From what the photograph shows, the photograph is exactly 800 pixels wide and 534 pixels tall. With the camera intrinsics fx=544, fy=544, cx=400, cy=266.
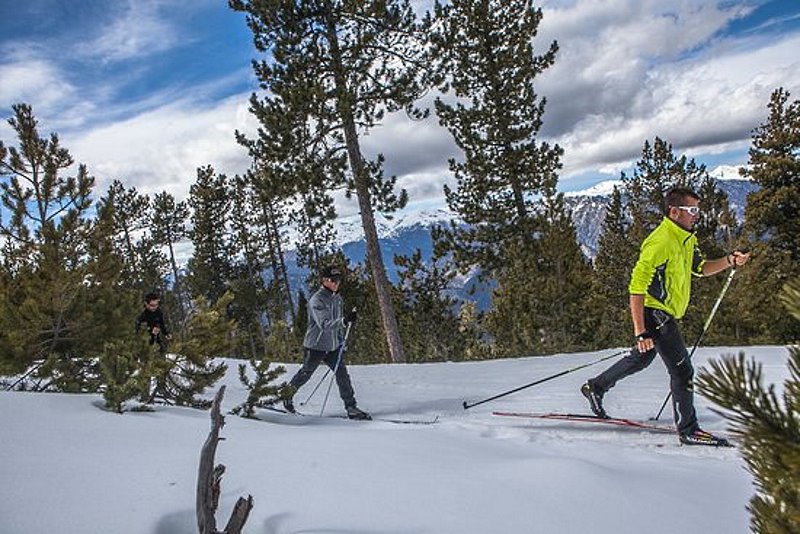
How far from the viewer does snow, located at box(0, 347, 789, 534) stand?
111 inches

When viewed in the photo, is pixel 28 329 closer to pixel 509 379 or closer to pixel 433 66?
pixel 509 379

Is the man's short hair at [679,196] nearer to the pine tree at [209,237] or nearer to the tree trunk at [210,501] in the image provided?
the tree trunk at [210,501]

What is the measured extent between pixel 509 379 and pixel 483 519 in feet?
21.1

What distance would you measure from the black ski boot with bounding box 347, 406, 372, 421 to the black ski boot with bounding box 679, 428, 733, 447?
3.79m

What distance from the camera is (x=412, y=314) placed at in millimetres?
24844

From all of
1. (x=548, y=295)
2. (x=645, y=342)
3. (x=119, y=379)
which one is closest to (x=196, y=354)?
(x=119, y=379)

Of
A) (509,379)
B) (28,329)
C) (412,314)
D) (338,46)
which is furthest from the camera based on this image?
(412,314)

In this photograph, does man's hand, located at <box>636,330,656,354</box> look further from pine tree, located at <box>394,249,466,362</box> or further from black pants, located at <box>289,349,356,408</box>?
pine tree, located at <box>394,249,466,362</box>

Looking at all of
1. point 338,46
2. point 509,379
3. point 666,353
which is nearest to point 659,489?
point 666,353

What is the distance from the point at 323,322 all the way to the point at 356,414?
1.32 meters

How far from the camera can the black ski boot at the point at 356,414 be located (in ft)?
23.9

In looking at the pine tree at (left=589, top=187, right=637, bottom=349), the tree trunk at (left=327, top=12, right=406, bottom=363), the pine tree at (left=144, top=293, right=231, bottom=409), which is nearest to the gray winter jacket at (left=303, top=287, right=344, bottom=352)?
the pine tree at (left=144, top=293, right=231, bottom=409)

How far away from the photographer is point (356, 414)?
7320 mm

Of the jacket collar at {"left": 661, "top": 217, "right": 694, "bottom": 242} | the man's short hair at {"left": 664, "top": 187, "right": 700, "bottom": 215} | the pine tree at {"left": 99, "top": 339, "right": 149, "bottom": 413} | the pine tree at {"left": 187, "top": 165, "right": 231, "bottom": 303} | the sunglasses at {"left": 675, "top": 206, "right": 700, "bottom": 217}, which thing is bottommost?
the pine tree at {"left": 99, "top": 339, "right": 149, "bottom": 413}
